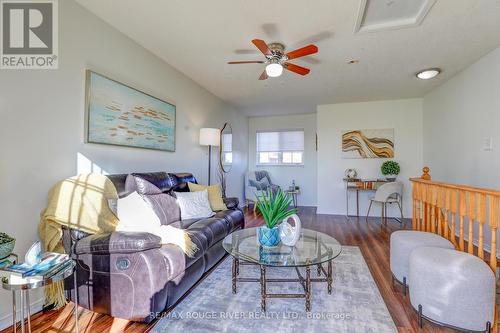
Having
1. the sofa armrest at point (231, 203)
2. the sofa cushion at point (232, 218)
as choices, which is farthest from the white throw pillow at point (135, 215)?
the sofa armrest at point (231, 203)

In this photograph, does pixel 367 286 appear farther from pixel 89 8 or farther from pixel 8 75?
pixel 89 8

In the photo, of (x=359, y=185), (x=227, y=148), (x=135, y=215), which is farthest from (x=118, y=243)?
(x=359, y=185)

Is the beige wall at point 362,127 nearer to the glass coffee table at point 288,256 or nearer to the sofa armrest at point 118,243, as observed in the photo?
the glass coffee table at point 288,256

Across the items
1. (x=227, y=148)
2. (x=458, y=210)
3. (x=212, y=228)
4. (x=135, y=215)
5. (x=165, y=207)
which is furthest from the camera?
(x=227, y=148)

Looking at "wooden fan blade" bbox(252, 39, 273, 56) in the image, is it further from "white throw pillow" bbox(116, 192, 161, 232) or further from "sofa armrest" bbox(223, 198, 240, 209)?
"sofa armrest" bbox(223, 198, 240, 209)

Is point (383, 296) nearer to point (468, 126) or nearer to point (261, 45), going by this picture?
point (261, 45)

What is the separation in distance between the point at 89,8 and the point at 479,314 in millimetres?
3816

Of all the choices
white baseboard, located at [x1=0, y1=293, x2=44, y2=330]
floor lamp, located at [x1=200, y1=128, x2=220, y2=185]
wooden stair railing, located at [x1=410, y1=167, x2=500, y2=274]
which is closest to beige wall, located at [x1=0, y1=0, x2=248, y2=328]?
white baseboard, located at [x1=0, y1=293, x2=44, y2=330]

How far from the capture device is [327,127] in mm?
5719

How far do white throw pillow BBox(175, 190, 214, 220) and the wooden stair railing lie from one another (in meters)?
2.47

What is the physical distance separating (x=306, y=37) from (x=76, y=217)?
8.96 ft

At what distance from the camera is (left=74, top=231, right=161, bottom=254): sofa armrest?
5.55 ft

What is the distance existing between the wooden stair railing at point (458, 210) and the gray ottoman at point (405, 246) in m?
0.22

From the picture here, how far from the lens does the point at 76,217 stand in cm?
191
